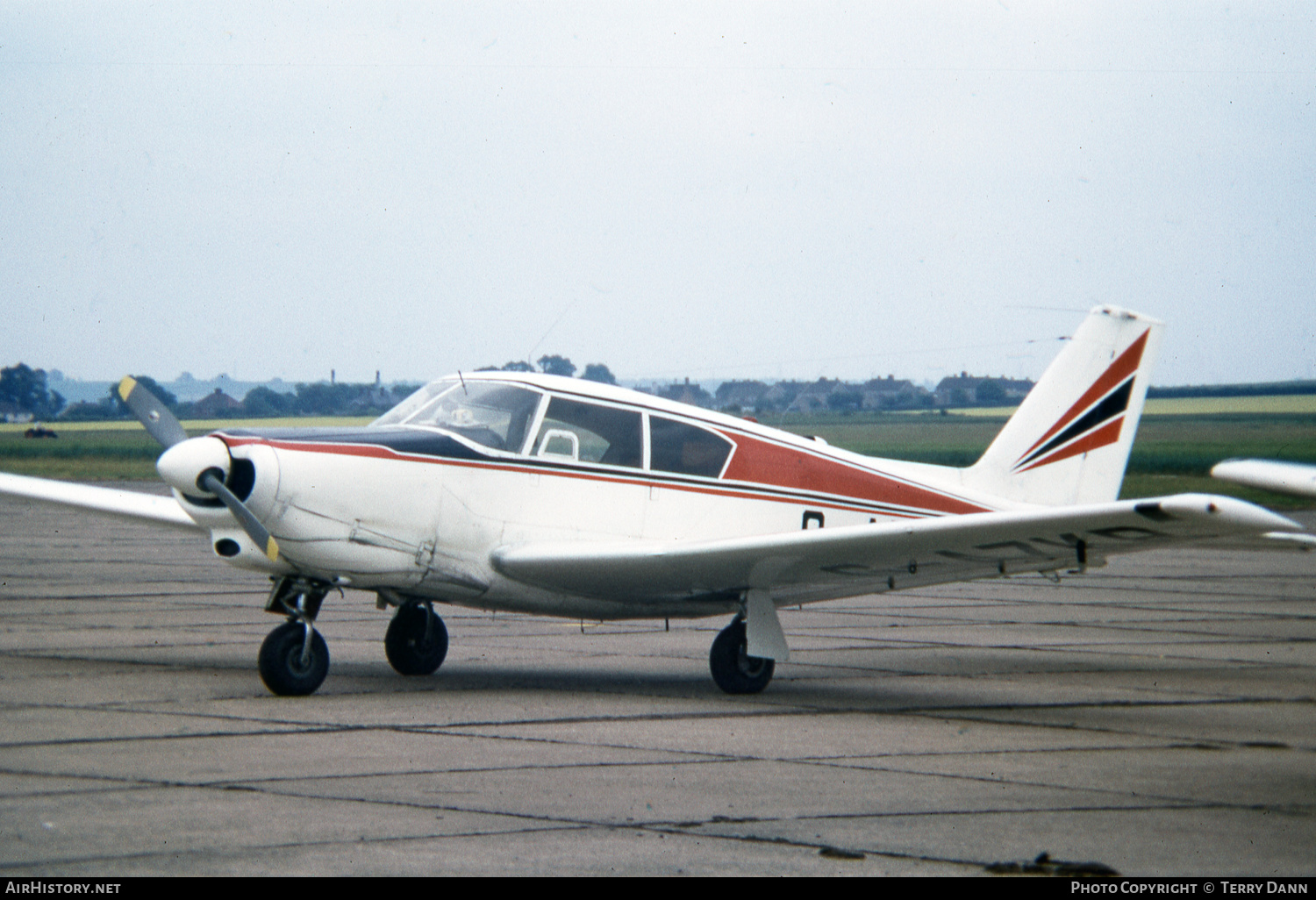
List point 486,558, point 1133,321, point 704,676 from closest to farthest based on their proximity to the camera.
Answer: point 486,558
point 704,676
point 1133,321

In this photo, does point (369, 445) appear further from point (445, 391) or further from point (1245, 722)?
point (1245, 722)

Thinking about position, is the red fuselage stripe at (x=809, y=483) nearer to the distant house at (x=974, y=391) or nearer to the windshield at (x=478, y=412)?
the windshield at (x=478, y=412)

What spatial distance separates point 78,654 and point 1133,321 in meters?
9.05

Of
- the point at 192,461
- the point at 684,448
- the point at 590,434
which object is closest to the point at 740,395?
the point at 684,448

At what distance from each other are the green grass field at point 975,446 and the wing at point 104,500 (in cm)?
534

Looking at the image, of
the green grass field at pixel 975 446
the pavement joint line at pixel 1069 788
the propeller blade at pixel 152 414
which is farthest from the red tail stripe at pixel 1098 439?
the propeller blade at pixel 152 414

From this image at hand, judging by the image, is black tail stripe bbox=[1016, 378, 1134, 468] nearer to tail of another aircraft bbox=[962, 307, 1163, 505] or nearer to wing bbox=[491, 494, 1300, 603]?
tail of another aircraft bbox=[962, 307, 1163, 505]

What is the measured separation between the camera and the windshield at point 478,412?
9852 millimetres

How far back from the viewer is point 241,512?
28.8ft

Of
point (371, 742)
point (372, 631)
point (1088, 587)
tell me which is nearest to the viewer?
point (371, 742)

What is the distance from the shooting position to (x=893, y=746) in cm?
793

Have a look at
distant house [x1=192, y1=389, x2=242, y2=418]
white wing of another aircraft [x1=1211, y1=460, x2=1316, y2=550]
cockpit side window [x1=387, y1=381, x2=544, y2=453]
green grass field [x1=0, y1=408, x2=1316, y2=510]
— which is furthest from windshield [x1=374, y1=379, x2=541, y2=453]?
distant house [x1=192, y1=389, x2=242, y2=418]

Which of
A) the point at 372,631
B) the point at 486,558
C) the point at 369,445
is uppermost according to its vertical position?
the point at 369,445
